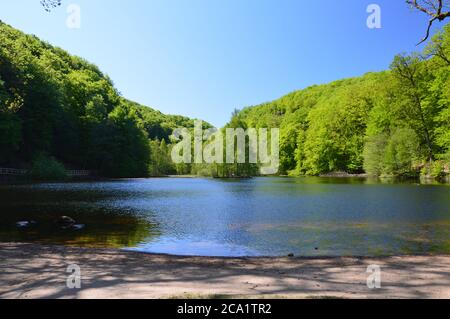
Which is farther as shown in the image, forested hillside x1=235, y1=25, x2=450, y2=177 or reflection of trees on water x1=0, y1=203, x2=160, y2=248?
forested hillside x1=235, y1=25, x2=450, y2=177

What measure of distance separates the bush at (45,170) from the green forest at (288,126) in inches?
6.7

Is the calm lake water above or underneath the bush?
underneath

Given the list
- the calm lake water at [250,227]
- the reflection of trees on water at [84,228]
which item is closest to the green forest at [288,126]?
the calm lake water at [250,227]

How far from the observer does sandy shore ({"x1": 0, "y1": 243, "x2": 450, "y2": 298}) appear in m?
6.97

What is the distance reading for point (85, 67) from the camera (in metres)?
142

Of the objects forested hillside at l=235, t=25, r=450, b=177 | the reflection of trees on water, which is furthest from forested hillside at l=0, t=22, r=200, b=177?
forested hillside at l=235, t=25, r=450, b=177

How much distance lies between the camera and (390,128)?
75812 millimetres

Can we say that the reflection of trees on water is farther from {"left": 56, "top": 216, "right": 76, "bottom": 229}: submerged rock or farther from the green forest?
the green forest

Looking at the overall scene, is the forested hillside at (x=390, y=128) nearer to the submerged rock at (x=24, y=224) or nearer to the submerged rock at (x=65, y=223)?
the submerged rock at (x=65, y=223)

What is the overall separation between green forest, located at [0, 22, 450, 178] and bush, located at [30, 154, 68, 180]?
170 millimetres

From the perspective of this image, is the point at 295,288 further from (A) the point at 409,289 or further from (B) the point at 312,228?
(B) the point at 312,228

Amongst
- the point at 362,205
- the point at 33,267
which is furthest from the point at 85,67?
the point at 33,267

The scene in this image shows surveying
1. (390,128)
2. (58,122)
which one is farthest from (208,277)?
(58,122)

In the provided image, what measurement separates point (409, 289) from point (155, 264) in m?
6.48
